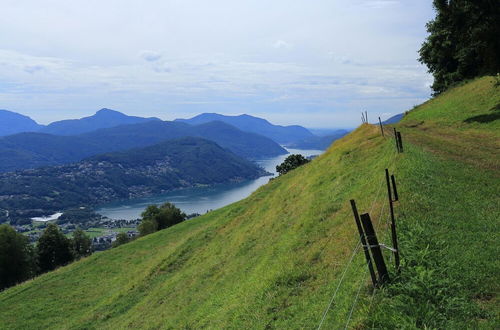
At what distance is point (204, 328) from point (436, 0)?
3508 cm

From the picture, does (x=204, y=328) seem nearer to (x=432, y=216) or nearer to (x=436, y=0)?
(x=432, y=216)

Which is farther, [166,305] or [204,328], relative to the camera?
[166,305]

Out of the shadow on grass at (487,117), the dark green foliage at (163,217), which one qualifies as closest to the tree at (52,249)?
the dark green foliage at (163,217)

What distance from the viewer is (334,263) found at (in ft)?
46.5

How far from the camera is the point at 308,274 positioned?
14594 mm

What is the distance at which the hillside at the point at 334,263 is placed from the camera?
10.4m

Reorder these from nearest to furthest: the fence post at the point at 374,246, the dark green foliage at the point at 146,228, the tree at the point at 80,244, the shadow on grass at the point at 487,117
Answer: the fence post at the point at 374,246 → the shadow on grass at the point at 487,117 → the dark green foliage at the point at 146,228 → the tree at the point at 80,244

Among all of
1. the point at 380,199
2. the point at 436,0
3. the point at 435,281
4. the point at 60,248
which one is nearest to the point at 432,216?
the point at 380,199

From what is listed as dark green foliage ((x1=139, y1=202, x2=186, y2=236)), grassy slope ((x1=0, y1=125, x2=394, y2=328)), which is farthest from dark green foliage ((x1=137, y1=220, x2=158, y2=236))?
grassy slope ((x1=0, y1=125, x2=394, y2=328))

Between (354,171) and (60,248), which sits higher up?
(354,171)

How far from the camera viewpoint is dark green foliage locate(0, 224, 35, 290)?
222 ft

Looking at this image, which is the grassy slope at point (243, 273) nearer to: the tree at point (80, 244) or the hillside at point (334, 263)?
the hillside at point (334, 263)

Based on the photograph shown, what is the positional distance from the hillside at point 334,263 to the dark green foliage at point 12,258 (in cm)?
3011

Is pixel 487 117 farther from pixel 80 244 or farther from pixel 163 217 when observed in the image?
pixel 80 244
